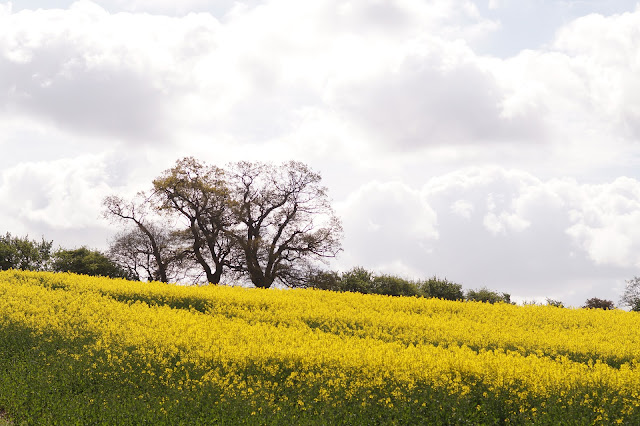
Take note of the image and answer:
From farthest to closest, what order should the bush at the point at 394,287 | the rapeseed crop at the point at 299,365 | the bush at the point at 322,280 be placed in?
the bush at the point at 322,280
the bush at the point at 394,287
the rapeseed crop at the point at 299,365

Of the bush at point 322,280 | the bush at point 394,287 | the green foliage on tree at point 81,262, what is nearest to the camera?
the bush at point 394,287

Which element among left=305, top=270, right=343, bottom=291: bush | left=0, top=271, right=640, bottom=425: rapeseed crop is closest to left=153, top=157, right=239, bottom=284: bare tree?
left=305, top=270, right=343, bottom=291: bush

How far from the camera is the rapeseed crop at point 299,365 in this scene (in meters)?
10.5

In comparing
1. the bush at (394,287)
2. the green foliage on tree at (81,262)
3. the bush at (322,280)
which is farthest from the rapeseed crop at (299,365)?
the green foliage on tree at (81,262)

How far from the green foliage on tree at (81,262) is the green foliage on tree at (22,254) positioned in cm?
90

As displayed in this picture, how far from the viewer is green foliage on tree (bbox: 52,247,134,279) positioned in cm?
4250

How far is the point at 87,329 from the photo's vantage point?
1681cm

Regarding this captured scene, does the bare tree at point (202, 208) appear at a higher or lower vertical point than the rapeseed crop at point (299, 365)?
higher

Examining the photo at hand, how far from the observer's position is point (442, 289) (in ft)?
115

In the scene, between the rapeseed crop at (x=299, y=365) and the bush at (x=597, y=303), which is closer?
the rapeseed crop at (x=299, y=365)

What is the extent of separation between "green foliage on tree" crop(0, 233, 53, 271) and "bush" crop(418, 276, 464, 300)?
26.6m

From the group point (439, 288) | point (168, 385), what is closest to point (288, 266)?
point (439, 288)

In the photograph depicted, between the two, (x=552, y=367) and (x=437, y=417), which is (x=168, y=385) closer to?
(x=437, y=417)

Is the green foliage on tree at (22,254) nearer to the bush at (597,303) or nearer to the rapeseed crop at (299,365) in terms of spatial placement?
the rapeseed crop at (299,365)
